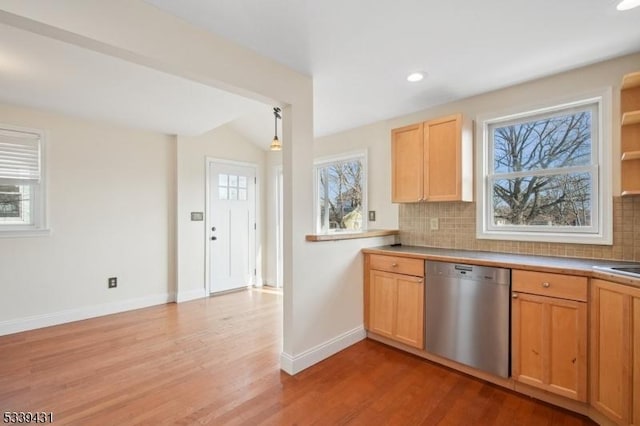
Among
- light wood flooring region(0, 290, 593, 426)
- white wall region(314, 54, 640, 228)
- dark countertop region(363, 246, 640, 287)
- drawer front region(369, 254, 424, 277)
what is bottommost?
light wood flooring region(0, 290, 593, 426)

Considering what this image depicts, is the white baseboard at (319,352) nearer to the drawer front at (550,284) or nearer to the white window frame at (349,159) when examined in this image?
the white window frame at (349,159)

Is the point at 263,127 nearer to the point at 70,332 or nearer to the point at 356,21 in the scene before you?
the point at 356,21

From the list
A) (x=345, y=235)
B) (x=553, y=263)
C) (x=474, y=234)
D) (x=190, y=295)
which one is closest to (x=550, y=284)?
(x=553, y=263)

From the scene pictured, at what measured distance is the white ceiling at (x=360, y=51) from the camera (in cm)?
174

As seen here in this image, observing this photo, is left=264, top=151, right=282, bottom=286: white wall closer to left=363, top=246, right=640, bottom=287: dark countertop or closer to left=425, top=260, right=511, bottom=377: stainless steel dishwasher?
left=363, top=246, right=640, bottom=287: dark countertop

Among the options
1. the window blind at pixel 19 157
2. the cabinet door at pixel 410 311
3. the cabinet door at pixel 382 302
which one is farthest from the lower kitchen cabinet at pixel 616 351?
the window blind at pixel 19 157

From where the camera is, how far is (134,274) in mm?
3951

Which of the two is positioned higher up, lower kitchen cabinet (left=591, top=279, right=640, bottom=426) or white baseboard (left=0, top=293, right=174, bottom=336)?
lower kitchen cabinet (left=591, top=279, right=640, bottom=426)

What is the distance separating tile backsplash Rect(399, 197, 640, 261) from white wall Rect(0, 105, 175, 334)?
3.36 m

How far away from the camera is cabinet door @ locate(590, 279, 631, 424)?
5.31 ft

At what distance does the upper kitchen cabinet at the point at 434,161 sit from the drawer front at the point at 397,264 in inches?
26.2

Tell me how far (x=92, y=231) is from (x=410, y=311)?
378cm

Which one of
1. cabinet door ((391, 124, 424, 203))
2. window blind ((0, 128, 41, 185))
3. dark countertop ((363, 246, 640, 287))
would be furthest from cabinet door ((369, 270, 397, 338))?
window blind ((0, 128, 41, 185))

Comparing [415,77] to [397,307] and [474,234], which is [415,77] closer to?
[474,234]
